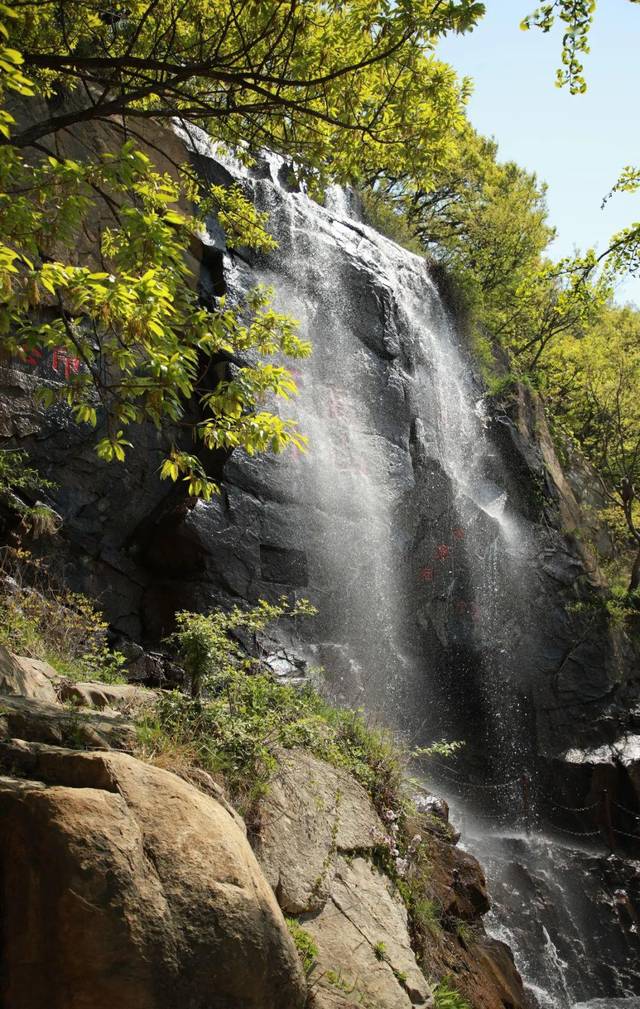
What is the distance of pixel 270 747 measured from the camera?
544 centimetres

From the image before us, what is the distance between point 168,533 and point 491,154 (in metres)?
21.5

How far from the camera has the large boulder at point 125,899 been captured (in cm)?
269

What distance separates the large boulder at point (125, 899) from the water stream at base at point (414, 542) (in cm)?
748

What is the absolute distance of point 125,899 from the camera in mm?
2836

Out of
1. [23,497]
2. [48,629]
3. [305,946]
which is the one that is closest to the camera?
[305,946]

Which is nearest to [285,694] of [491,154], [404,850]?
[404,850]

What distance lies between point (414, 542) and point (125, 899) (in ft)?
36.6

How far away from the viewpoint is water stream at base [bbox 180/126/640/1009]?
11062 millimetres

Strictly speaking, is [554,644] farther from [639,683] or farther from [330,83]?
[330,83]

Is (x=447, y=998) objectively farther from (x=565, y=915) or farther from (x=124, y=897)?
(x=565, y=915)

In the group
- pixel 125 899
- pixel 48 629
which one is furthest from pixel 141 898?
Answer: pixel 48 629

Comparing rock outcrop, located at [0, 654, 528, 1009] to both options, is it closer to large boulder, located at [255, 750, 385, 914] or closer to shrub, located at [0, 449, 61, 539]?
large boulder, located at [255, 750, 385, 914]

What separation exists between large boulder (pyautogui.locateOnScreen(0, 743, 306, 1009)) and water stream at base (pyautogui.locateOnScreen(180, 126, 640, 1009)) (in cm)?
748

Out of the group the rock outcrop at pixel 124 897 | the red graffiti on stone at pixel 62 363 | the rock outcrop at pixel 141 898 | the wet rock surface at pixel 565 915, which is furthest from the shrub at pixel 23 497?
the wet rock surface at pixel 565 915
